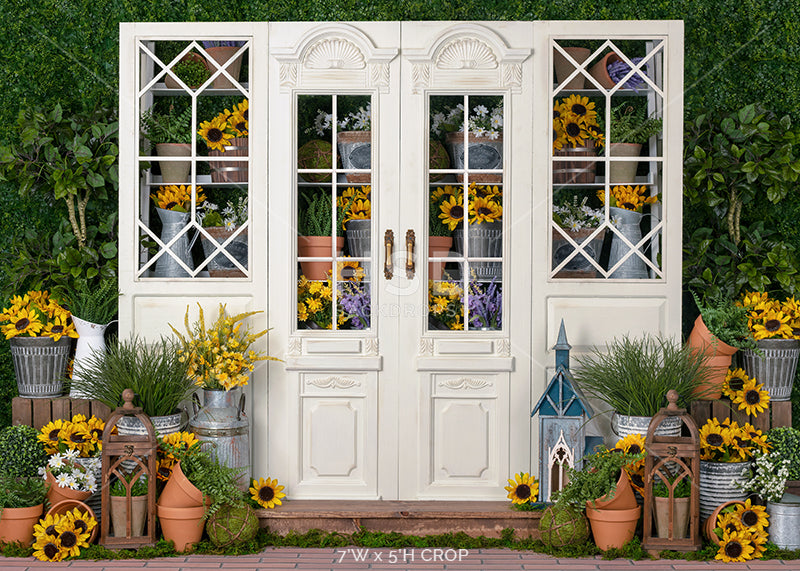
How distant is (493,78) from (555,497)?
202 cm

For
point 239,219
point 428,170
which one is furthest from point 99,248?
point 428,170

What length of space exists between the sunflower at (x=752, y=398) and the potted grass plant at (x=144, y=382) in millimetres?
2653

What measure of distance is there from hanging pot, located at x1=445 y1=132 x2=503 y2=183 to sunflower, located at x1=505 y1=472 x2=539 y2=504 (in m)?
1.46

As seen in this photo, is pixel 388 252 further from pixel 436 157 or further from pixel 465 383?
pixel 465 383

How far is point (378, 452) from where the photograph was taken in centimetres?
378

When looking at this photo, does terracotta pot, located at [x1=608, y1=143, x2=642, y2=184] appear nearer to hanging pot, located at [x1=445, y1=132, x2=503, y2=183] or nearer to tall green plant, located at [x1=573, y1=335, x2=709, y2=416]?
hanging pot, located at [x1=445, y1=132, x2=503, y2=183]

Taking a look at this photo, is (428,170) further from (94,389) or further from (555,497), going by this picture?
(94,389)

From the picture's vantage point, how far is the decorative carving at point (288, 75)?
3.76 m

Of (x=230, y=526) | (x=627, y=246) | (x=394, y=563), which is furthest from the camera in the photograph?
(x=627, y=246)

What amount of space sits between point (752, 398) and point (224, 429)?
100 inches

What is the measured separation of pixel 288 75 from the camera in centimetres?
376

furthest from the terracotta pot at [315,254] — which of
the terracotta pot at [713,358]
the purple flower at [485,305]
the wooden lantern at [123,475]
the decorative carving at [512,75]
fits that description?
the terracotta pot at [713,358]

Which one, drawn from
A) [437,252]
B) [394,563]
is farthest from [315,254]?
[394,563]

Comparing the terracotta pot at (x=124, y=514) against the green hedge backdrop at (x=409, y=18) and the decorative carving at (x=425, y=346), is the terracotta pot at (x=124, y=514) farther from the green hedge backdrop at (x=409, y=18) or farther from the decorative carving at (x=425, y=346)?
the green hedge backdrop at (x=409, y=18)
